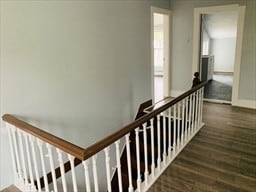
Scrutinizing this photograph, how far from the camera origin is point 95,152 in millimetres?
1567

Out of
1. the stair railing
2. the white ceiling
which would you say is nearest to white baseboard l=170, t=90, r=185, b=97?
the stair railing

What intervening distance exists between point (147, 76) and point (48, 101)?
257 cm

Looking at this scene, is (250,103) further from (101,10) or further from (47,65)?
(47,65)

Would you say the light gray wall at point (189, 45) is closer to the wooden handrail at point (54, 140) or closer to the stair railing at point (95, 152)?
the stair railing at point (95, 152)

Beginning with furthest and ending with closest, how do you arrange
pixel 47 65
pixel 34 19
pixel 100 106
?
pixel 100 106
pixel 47 65
pixel 34 19

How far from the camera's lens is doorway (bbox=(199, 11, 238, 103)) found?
6.16m

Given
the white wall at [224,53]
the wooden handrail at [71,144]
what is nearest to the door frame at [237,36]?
the wooden handrail at [71,144]

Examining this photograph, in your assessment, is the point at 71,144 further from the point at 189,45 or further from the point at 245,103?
the point at 189,45

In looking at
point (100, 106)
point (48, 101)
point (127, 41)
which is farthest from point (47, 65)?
point (127, 41)

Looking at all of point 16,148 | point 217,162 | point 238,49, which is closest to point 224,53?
point 238,49

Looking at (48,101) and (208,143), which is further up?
(48,101)

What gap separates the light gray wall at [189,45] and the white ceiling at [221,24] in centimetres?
216

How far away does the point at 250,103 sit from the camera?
188 inches

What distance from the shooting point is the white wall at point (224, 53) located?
9.20 m
